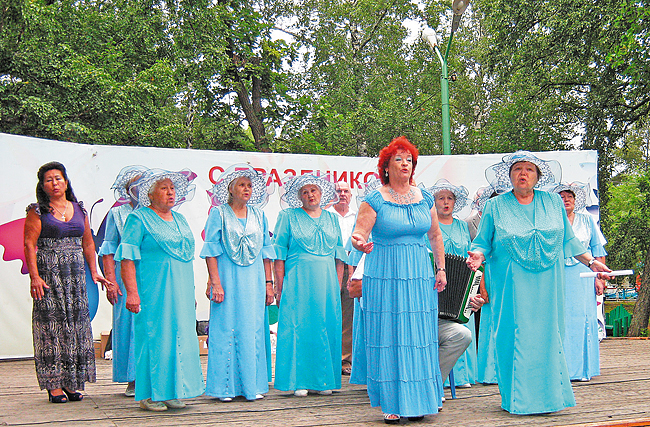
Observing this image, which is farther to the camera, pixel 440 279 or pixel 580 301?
pixel 580 301

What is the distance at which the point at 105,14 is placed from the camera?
1577 cm

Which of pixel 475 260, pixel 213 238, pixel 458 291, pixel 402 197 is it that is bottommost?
pixel 458 291

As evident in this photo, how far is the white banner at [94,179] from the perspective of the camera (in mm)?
8109

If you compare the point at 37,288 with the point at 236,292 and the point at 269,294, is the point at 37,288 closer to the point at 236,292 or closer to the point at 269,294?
the point at 236,292

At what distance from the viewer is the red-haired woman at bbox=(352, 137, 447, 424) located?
4.53 m

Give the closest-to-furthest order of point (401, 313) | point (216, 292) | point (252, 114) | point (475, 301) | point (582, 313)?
point (401, 313) < point (475, 301) < point (216, 292) < point (582, 313) < point (252, 114)

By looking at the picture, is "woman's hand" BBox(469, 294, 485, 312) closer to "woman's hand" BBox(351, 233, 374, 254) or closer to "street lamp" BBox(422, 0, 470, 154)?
"woman's hand" BBox(351, 233, 374, 254)

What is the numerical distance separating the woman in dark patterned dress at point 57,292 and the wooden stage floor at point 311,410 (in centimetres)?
25

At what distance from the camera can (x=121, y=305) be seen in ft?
19.6

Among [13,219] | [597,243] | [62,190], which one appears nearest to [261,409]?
[62,190]

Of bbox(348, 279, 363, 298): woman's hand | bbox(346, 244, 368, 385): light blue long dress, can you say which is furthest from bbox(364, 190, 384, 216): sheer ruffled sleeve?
bbox(346, 244, 368, 385): light blue long dress

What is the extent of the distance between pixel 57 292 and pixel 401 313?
2885 millimetres

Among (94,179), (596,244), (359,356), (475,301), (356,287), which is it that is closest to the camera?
(356,287)

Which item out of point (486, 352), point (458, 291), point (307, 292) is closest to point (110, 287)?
point (307, 292)
